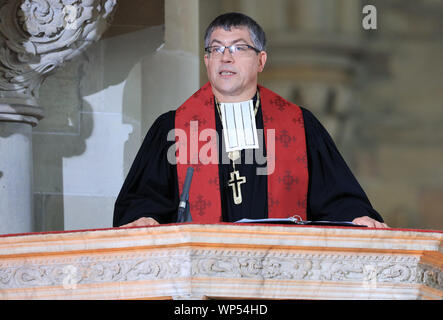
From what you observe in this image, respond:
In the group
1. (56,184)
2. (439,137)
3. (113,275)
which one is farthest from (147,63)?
(113,275)

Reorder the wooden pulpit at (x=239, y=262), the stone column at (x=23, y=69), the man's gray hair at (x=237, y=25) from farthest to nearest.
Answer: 1. the stone column at (x=23, y=69)
2. the man's gray hair at (x=237, y=25)
3. the wooden pulpit at (x=239, y=262)

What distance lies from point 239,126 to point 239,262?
1530 millimetres

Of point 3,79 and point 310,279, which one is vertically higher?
point 3,79

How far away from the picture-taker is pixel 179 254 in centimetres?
369

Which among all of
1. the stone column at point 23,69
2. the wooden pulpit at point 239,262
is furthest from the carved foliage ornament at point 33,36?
the wooden pulpit at point 239,262

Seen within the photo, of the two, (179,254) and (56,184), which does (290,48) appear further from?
(179,254)

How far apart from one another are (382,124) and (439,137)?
14.5 inches

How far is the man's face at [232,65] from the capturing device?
5031mm

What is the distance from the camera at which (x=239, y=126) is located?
16.9 feet

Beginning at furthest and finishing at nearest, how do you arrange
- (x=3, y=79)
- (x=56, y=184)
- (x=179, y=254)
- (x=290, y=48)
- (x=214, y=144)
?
(x=290, y=48) < (x=56, y=184) < (x=3, y=79) < (x=214, y=144) < (x=179, y=254)

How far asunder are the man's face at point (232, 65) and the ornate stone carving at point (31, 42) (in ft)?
2.81

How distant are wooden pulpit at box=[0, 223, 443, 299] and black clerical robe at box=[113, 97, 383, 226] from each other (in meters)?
0.94

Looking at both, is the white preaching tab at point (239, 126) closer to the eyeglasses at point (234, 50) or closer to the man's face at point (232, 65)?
A: the man's face at point (232, 65)

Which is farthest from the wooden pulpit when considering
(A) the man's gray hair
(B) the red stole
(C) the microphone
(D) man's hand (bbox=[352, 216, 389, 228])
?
(A) the man's gray hair
